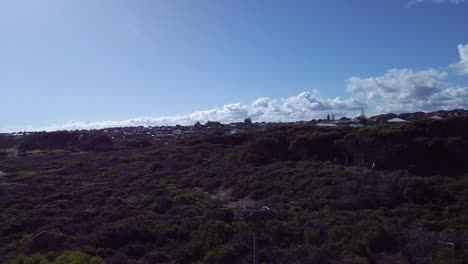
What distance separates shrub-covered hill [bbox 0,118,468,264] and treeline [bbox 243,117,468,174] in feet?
0.18

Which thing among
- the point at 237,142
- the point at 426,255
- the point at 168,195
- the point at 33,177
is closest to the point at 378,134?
the point at 168,195

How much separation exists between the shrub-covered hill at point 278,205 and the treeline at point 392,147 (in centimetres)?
6

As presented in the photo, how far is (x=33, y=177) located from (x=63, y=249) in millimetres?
20465

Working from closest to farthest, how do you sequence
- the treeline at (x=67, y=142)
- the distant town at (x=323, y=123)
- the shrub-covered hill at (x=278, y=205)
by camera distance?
1. the shrub-covered hill at (x=278, y=205)
2. the distant town at (x=323, y=123)
3. the treeline at (x=67, y=142)

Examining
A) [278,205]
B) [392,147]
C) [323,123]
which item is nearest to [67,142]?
[323,123]

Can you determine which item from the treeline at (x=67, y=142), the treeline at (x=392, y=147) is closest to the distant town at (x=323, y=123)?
the treeline at (x=392, y=147)

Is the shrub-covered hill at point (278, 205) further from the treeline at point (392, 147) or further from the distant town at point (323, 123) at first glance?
the distant town at point (323, 123)

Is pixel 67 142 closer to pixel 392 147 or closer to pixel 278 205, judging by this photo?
pixel 392 147

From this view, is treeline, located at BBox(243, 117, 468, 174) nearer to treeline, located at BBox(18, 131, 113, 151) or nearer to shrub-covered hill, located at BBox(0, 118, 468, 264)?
shrub-covered hill, located at BBox(0, 118, 468, 264)

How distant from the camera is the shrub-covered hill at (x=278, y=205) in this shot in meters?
10.8

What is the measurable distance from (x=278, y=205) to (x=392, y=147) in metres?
8.56

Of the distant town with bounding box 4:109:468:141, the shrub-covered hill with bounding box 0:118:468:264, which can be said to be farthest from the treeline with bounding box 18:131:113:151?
the shrub-covered hill with bounding box 0:118:468:264

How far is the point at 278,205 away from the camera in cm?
1527

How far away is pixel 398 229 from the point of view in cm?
1123
